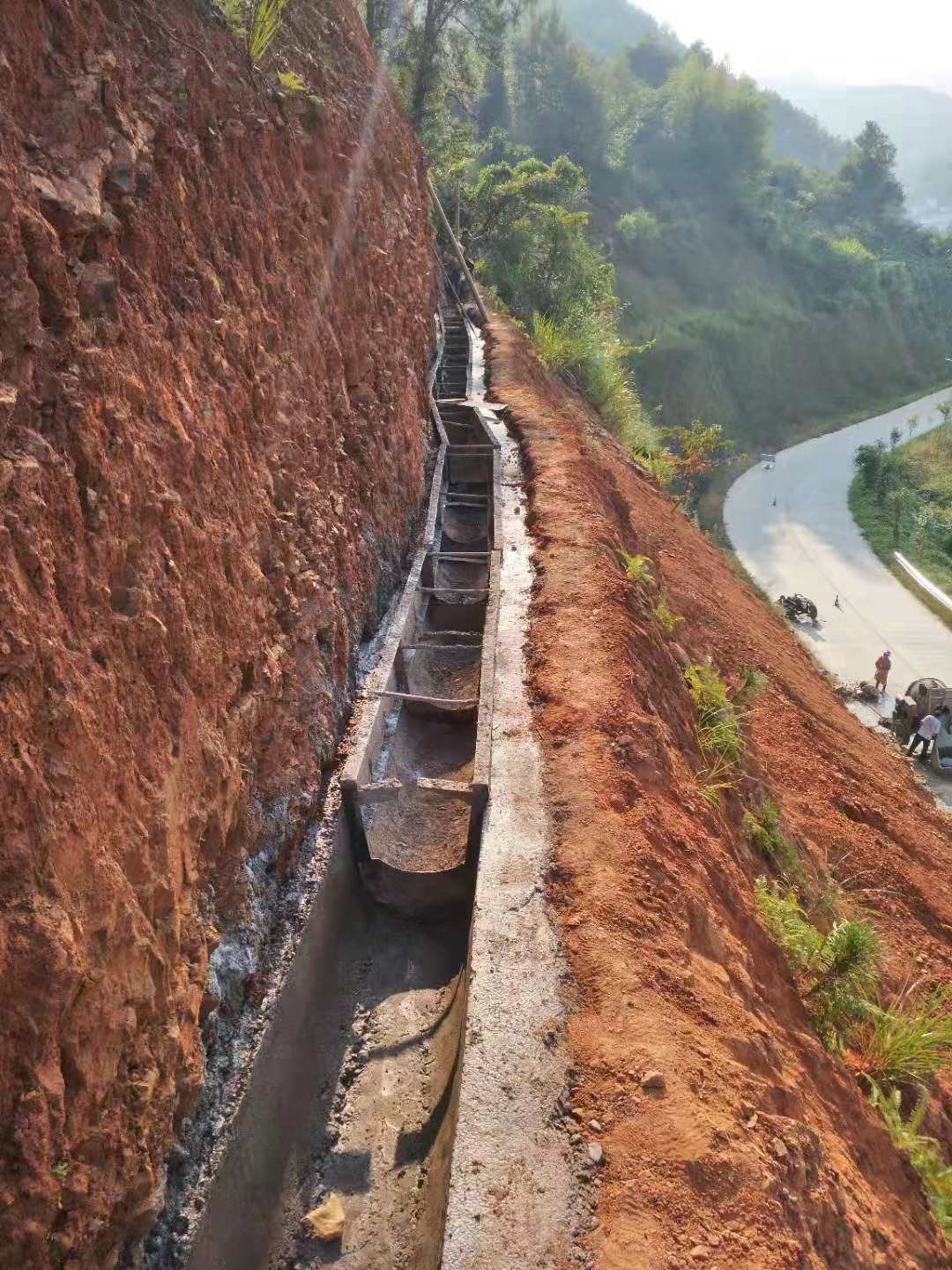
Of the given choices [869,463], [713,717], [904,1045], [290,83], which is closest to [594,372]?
[290,83]

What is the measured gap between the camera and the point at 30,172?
3.44 meters

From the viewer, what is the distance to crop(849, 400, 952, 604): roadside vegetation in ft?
82.5

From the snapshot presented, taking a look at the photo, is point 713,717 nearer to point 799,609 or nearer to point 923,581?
point 799,609

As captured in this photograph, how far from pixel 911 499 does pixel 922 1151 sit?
28.4 metres

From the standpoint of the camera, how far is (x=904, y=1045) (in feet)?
15.8

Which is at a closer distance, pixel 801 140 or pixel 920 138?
pixel 801 140

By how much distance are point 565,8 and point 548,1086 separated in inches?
5495

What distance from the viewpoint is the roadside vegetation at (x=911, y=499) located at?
2514 cm

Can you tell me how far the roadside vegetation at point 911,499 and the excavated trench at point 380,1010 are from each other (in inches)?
818

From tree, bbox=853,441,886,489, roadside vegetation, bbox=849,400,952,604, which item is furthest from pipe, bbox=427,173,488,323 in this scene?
tree, bbox=853,441,886,489

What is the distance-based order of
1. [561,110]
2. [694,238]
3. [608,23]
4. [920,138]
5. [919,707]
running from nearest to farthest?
[919,707]
[694,238]
[561,110]
[608,23]
[920,138]

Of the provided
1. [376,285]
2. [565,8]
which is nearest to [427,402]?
[376,285]

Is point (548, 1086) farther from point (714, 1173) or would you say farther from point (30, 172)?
point (30, 172)

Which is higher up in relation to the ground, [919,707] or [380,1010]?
[380,1010]
